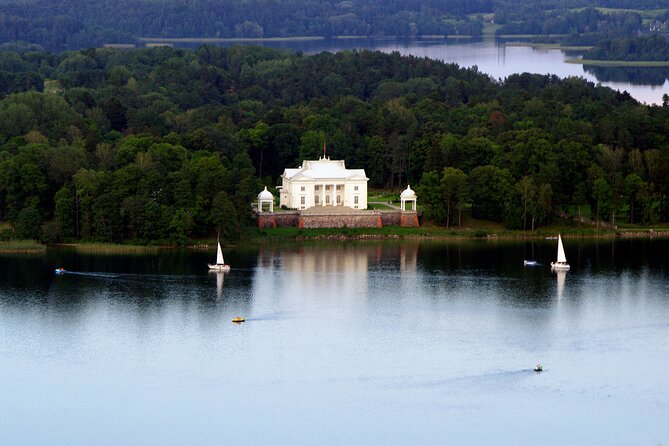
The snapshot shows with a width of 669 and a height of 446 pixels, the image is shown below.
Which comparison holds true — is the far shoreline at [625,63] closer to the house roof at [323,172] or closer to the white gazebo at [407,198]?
the house roof at [323,172]

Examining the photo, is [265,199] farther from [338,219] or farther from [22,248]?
[22,248]

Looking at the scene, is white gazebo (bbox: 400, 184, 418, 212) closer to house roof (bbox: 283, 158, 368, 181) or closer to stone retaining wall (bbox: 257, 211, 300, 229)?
house roof (bbox: 283, 158, 368, 181)

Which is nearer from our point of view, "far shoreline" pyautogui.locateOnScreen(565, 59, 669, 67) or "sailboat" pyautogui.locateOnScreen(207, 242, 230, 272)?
"sailboat" pyautogui.locateOnScreen(207, 242, 230, 272)

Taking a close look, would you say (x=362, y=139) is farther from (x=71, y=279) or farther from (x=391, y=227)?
(x=71, y=279)

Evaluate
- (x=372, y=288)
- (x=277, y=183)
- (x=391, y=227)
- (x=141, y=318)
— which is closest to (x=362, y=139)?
(x=277, y=183)

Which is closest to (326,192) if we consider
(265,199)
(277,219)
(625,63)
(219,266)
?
(265,199)

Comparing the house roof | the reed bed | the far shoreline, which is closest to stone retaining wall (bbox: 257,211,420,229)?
the house roof
